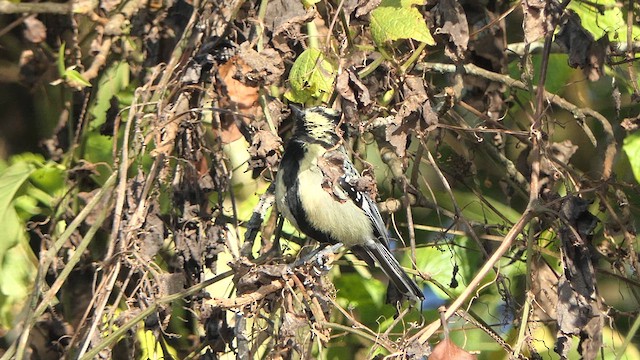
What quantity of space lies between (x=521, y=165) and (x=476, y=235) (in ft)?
1.34

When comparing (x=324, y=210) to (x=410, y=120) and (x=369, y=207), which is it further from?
(x=410, y=120)

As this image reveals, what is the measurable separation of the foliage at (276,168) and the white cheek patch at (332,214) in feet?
0.30

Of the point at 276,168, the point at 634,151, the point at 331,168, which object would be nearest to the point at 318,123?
the point at 276,168

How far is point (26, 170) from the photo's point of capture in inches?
120

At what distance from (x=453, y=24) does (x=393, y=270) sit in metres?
0.81

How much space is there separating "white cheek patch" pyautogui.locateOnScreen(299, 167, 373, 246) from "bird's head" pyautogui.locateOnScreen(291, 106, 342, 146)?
0.33 feet

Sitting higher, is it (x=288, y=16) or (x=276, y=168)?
(x=288, y=16)

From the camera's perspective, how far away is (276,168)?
266 centimetres

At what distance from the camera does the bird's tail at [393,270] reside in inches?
110

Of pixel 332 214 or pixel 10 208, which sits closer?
pixel 332 214

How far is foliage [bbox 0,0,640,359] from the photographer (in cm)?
236

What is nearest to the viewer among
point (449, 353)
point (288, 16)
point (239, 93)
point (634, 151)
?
point (449, 353)

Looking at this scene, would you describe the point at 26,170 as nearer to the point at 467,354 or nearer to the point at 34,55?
the point at 34,55

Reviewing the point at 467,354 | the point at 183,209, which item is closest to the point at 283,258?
the point at 183,209
